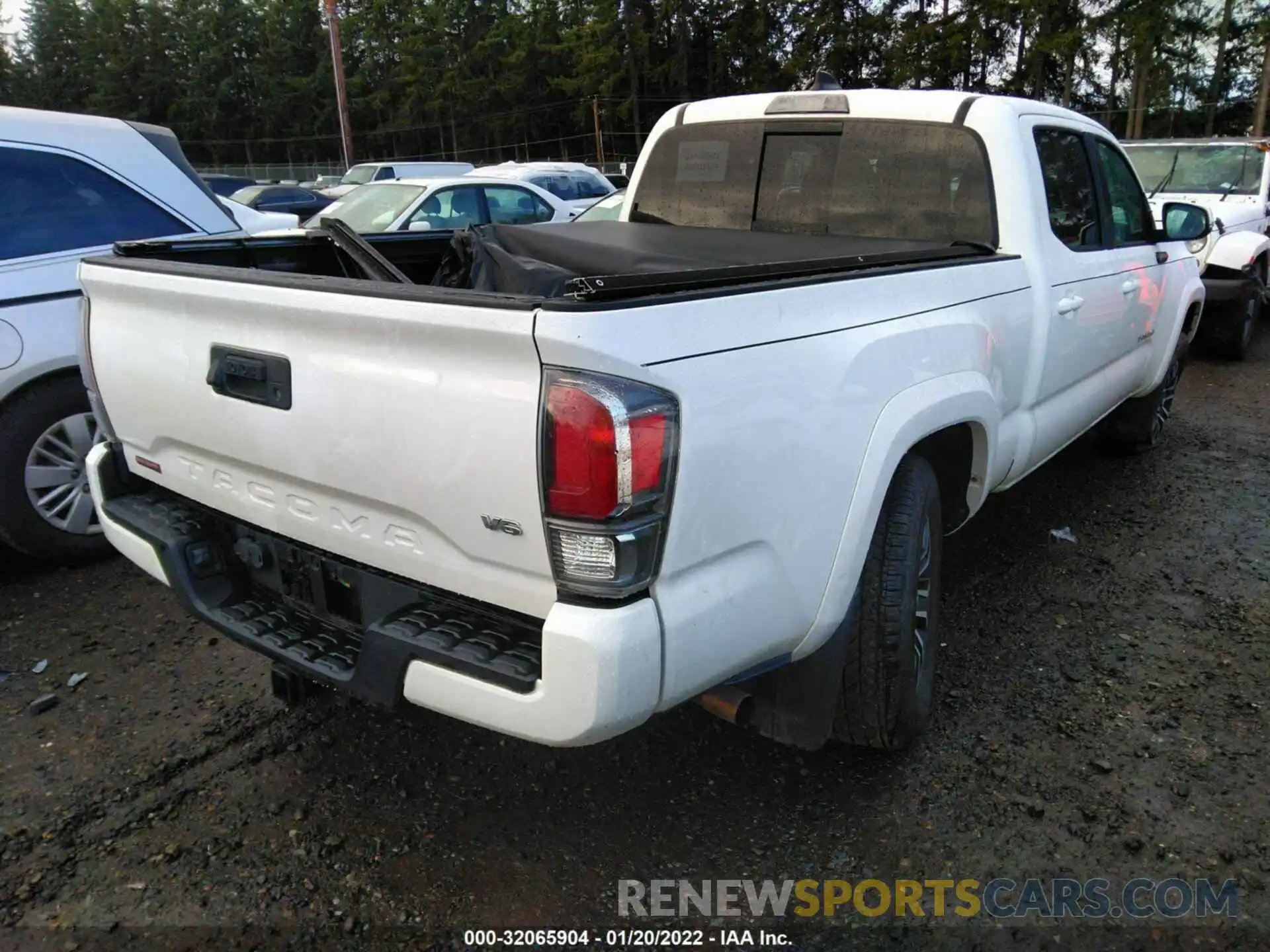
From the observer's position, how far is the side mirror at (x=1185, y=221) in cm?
455

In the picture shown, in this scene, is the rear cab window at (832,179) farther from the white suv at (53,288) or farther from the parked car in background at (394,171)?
the parked car in background at (394,171)

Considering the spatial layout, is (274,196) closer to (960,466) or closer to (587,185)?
(587,185)

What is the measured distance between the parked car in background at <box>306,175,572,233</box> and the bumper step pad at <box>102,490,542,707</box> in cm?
664

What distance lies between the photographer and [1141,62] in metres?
34.1

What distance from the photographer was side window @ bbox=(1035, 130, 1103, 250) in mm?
3541

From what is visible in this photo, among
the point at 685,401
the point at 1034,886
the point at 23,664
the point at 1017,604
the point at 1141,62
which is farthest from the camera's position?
the point at 1141,62

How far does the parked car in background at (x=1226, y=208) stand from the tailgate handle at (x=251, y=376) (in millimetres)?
6906

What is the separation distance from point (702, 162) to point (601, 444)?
2773 mm

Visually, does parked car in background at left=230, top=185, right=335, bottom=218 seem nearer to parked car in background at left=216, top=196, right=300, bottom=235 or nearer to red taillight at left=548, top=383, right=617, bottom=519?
parked car in background at left=216, top=196, right=300, bottom=235

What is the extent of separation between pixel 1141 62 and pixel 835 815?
1568 inches

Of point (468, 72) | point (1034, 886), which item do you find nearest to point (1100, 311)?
point (1034, 886)

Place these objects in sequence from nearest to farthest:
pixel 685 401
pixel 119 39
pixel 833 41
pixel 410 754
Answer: pixel 685 401, pixel 410 754, pixel 833 41, pixel 119 39

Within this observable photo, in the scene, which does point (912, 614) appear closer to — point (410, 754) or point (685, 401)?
point (685, 401)

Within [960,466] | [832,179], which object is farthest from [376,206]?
[960,466]
